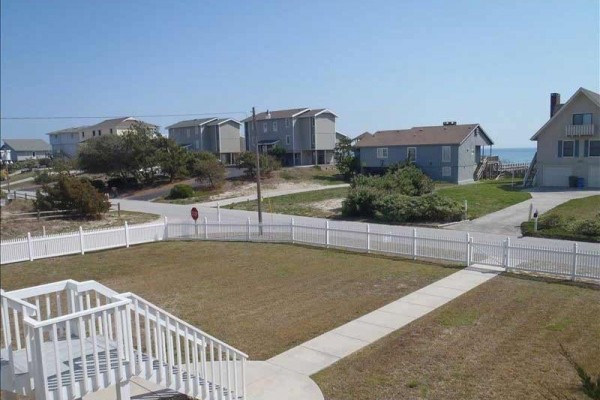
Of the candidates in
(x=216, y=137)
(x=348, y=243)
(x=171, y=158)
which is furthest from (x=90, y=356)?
(x=216, y=137)

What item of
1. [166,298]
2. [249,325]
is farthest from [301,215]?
[249,325]

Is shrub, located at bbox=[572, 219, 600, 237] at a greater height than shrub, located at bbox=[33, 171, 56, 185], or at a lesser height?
lesser

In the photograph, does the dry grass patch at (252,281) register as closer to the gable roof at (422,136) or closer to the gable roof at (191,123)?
the gable roof at (422,136)

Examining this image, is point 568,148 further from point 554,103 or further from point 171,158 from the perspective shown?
point 171,158

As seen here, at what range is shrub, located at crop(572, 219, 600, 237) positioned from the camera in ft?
48.9

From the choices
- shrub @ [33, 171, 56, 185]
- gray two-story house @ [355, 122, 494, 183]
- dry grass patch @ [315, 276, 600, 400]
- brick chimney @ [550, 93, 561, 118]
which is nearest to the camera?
dry grass patch @ [315, 276, 600, 400]

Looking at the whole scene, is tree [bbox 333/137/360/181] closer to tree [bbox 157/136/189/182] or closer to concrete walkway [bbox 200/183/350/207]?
Answer: concrete walkway [bbox 200/183/350/207]

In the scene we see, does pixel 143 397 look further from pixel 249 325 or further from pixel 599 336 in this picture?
pixel 599 336

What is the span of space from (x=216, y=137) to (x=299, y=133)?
97.2 ft

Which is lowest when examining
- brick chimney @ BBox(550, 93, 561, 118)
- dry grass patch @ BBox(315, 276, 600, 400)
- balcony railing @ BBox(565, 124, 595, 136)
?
dry grass patch @ BBox(315, 276, 600, 400)

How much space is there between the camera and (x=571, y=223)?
1569 cm

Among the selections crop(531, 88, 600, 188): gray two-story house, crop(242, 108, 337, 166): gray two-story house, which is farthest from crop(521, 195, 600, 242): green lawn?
crop(242, 108, 337, 166): gray two-story house

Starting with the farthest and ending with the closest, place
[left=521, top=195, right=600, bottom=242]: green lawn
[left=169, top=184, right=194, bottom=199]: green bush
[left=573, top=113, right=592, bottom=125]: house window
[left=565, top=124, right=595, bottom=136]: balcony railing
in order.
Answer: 1. [left=169, top=184, right=194, bottom=199]: green bush
2. [left=521, top=195, right=600, bottom=242]: green lawn
3. [left=565, top=124, right=595, bottom=136]: balcony railing
4. [left=573, top=113, right=592, bottom=125]: house window

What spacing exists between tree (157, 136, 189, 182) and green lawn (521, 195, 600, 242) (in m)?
33.4
